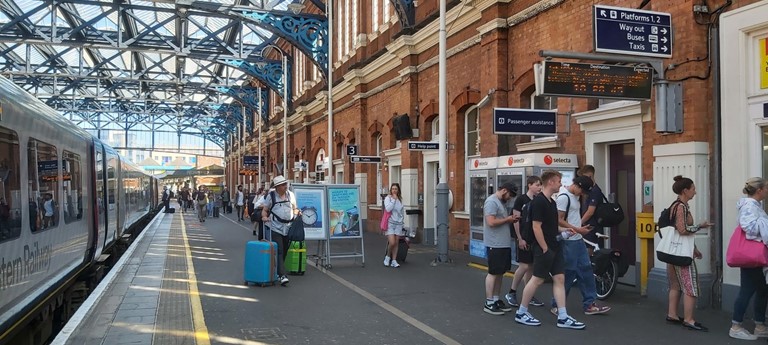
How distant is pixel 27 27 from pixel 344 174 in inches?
622

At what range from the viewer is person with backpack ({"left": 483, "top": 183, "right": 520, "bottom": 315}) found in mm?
7535

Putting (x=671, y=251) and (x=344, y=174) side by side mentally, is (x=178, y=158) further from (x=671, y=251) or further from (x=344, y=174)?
(x=671, y=251)

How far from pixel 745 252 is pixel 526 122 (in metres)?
5.09

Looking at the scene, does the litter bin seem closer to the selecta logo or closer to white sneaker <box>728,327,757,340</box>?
the selecta logo

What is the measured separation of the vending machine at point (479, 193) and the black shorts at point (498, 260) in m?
4.05

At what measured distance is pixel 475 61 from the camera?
1470 centimetres

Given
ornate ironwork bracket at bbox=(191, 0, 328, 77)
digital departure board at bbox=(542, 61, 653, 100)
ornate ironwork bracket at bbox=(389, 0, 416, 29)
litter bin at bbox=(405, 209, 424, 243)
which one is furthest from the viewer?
ornate ironwork bracket at bbox=(191, 0, 328, 77)

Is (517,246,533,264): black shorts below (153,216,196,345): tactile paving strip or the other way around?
the other way around

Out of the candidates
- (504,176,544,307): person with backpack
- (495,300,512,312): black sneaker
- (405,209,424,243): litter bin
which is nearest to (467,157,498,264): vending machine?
(504,176,544,307): person with backpack

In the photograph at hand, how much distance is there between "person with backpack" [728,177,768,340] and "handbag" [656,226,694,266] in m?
0.53

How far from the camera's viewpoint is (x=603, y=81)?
8578 mm

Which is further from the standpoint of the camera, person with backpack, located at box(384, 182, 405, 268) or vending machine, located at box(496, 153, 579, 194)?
person with backpack, located at box(384, 182, 405, 268)

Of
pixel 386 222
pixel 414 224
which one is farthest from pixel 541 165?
pixel 414 224

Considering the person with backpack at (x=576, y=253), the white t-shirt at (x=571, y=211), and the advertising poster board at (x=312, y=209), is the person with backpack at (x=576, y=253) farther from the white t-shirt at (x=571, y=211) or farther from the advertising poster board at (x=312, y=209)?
the advertising poster board at (x=312, y=209)
